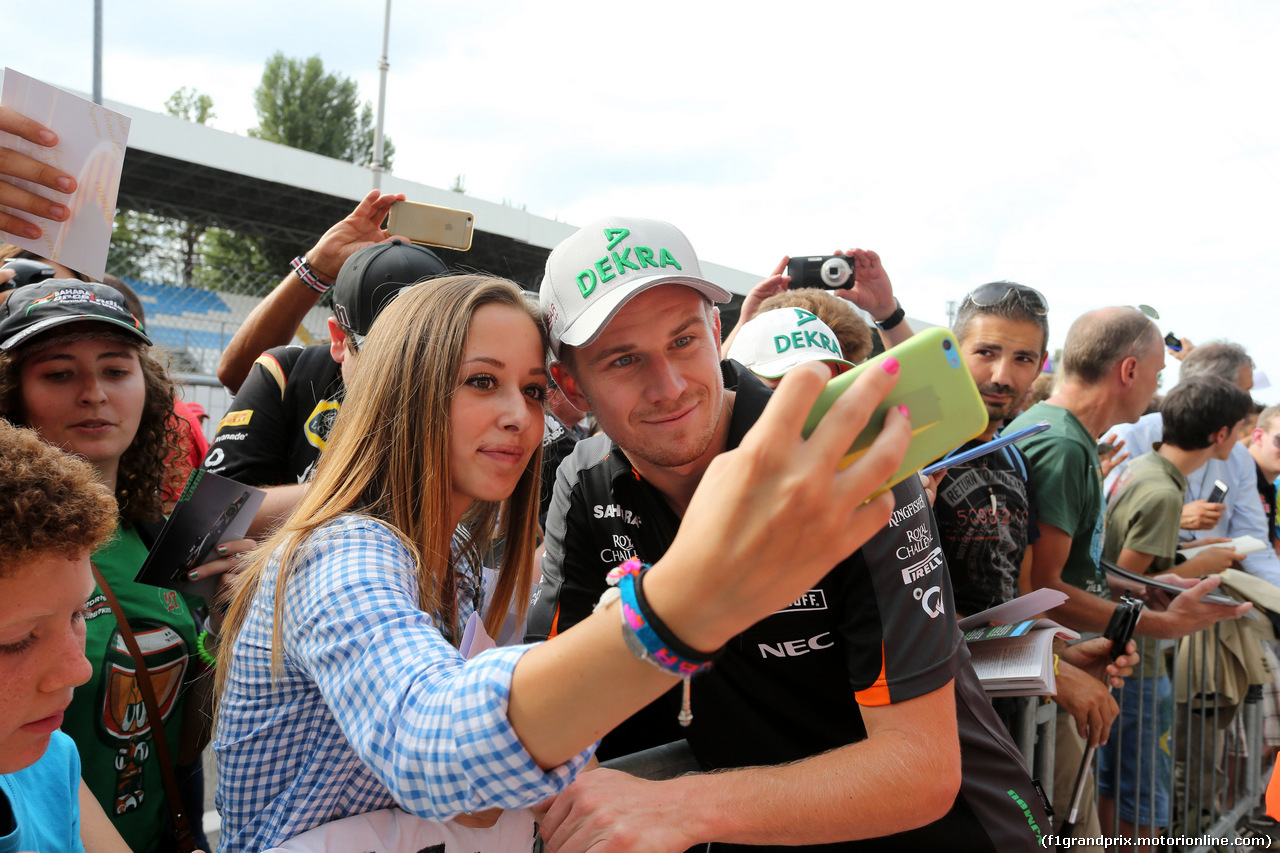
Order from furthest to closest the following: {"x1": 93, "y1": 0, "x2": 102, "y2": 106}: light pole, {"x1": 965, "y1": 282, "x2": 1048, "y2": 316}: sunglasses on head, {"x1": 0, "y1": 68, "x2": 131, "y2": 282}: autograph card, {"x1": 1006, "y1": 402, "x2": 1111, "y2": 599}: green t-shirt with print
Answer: {"x1": 93, "y1": 0, "x2": 102, "y2": 106}: light pole < {"x1": 965, "y1": 282, "x2": 1048, "y2": 316}: sunglasses on head < {"x1": 1006, "y1": 402, "x2": 1111, "y2": 599}: green t-shirt with print < {"x1": 0, "y1": 68, "x2": 131, "y2": 282}: autograph card

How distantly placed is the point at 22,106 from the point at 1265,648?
668 centimetres

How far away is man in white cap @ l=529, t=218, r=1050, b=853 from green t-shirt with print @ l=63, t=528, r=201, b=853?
3.02 ft

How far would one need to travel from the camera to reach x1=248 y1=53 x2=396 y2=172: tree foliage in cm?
3969

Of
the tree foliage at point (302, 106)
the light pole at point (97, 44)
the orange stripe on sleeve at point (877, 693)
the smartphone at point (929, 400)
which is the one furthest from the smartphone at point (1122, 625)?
the tree foliage at point (302, 106)

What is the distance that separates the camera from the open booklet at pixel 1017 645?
2.20 metres

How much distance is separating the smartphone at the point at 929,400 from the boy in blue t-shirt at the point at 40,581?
117cm

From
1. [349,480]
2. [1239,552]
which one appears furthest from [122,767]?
[1239,552]

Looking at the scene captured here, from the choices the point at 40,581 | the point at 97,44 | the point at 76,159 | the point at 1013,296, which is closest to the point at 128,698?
the point at 40,581

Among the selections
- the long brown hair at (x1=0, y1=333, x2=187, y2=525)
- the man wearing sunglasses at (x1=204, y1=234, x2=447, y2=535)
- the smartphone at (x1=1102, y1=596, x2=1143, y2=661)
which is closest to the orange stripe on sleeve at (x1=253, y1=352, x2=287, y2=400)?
the man wearing sunglasses at (x1=204, y1=234, x2=447, y2=535)

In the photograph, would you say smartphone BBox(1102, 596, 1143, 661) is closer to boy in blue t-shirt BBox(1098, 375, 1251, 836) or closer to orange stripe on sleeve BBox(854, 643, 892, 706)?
boy in blue t-shirt BBox(1098, 375, 1251, 836)

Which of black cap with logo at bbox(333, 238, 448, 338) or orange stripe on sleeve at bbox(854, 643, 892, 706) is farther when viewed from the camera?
black cap with logo at bbox(333, 238, 448, 338)

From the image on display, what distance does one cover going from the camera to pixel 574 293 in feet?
6.30

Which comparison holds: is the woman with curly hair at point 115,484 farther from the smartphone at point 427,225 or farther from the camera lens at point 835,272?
the camera lens at point 835,272

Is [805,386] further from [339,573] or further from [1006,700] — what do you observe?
[1006,700]
